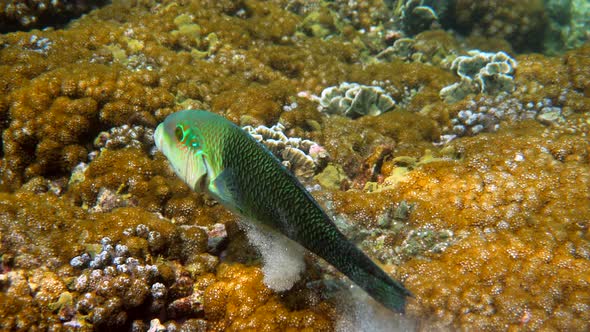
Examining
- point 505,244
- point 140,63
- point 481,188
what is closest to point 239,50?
point 140,63

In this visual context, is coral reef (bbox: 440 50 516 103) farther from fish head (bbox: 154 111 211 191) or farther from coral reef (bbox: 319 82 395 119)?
→ fish head (bbox: 154 111 211 191)

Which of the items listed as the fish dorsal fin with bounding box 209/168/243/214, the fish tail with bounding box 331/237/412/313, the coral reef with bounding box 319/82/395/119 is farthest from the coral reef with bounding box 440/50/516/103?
the fish dorsal fin with bounding box 209/168/243/214

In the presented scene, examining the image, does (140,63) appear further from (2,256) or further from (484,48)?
(484,48)

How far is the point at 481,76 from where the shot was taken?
7281 millimetres

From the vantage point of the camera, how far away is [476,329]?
3.06m

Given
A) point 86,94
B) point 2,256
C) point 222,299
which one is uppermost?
point 86,94

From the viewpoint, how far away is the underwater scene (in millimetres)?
2730

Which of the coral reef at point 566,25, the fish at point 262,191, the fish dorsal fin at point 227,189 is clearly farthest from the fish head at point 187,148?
Result: the coral reef at point 566,25

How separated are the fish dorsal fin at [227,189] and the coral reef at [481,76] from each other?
5.82 metres

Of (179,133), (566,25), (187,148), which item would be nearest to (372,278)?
(187,148)

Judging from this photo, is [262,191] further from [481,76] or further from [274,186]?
[481,76]

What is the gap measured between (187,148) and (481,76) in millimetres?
6951

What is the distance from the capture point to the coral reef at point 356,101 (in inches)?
254

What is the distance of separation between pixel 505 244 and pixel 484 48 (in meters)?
7.94
